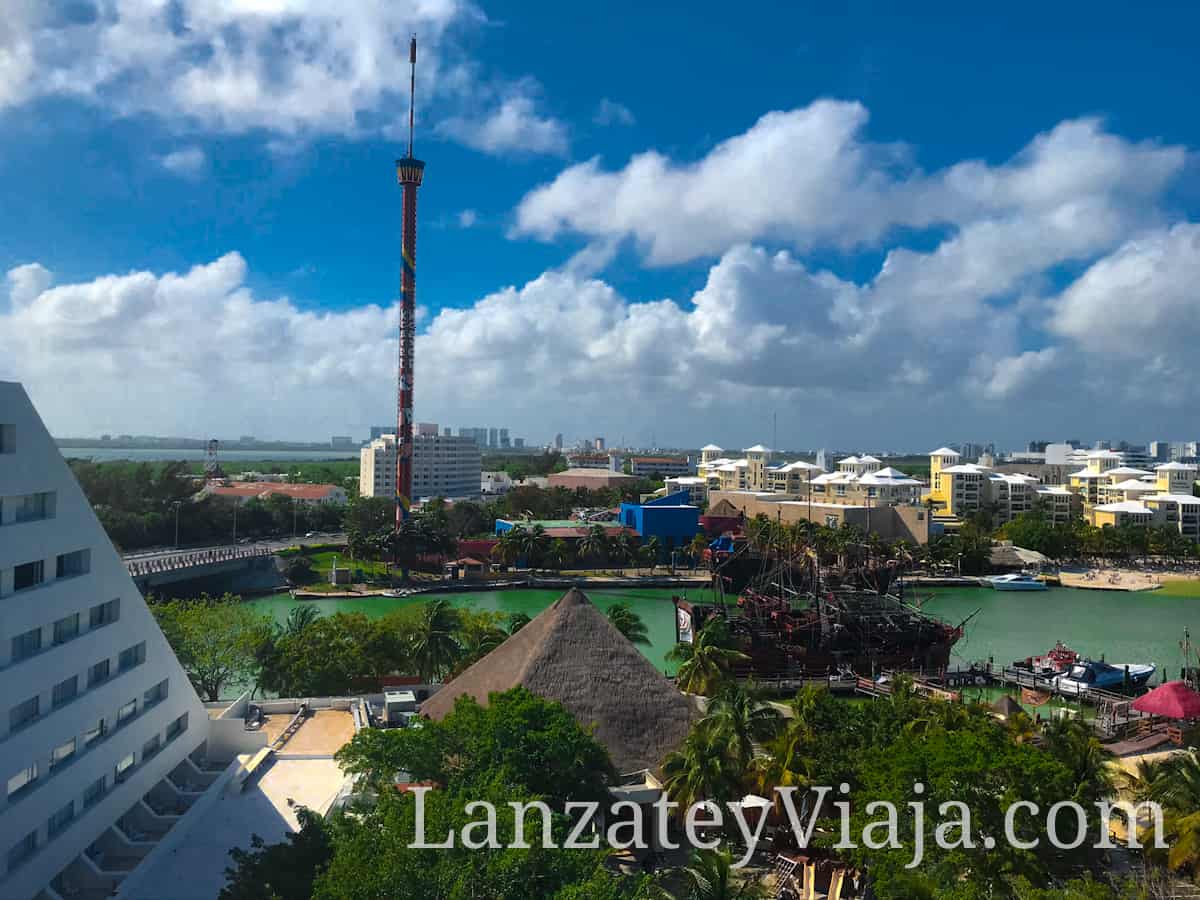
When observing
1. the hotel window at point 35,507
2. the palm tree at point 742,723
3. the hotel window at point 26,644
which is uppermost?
the hotel window at point 35,507

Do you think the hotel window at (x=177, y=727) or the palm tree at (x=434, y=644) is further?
the palm tree at (x=434, y=644)

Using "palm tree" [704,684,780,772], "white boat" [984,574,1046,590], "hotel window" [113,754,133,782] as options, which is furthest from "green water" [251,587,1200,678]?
"hotel window" [113,754,133,782]

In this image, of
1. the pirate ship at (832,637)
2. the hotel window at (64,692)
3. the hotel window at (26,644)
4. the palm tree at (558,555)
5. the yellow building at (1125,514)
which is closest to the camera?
the hotel window at (26,644)

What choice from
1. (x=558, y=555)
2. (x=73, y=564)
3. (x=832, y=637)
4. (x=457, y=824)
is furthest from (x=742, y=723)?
(x=558, y=555)

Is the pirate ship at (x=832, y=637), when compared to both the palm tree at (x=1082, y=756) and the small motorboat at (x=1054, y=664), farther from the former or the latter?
the palm tree at (x=1082, y=756)

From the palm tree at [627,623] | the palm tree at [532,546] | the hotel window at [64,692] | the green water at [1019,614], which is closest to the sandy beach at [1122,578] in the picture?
the green water at [1019,614]

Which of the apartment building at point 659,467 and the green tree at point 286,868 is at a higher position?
the apartment building at point 659,467

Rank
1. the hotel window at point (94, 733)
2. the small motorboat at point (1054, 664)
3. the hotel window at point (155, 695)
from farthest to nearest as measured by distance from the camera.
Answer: the small motorboat at point (1054, 664), the hotel window at point (155, 695), the hotel window at point (94, 733)

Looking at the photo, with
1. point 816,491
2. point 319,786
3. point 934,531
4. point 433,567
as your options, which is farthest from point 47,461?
point 816,491
